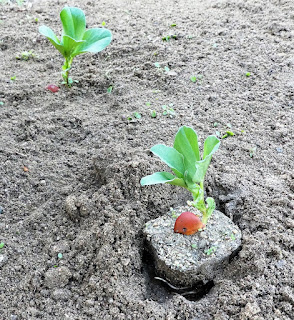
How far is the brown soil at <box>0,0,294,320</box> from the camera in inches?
52.4

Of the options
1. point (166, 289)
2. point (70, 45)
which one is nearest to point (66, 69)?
point (70, 45)

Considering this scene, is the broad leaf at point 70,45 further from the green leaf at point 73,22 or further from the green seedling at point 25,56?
the green seedling at point 25,56

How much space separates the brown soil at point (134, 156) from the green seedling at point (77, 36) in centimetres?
25

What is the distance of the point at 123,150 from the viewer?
1786 mm

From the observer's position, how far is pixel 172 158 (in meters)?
1.35

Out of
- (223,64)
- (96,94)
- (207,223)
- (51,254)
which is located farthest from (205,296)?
(223,64)

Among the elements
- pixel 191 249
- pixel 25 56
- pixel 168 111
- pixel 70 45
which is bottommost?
pixel 191 249

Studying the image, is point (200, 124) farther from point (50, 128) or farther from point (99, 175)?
point (50, 128)

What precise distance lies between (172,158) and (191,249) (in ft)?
1.14

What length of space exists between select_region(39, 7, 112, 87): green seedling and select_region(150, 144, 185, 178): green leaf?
38.1 inches

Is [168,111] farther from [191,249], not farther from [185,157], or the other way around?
[191,249]

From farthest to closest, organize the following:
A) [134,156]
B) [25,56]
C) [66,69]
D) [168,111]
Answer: [25,56]
[66,69]
[168,111]
[134,156]

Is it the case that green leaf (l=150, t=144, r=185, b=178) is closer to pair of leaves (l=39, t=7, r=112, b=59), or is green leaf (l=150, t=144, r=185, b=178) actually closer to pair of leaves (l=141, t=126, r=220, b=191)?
pair of leaves (l=141, t=126, r=220, b=191)

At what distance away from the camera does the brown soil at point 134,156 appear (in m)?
1.33
